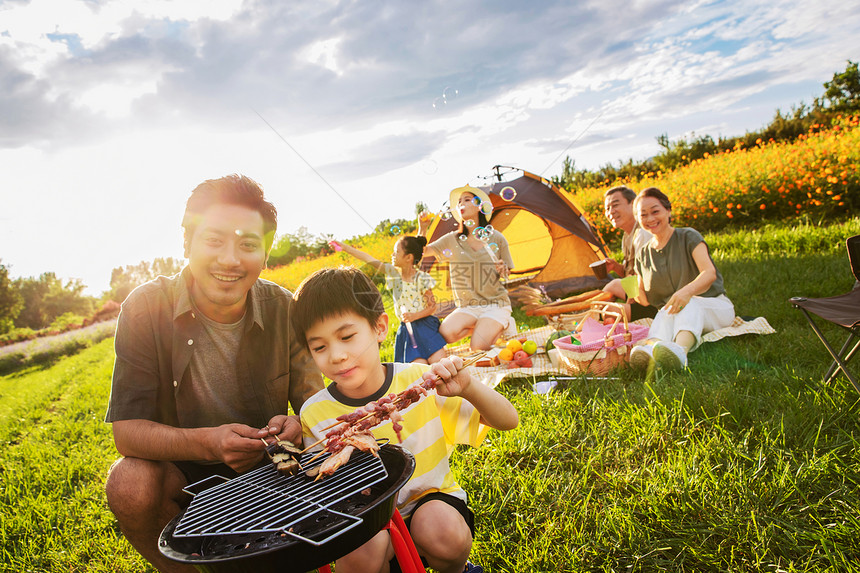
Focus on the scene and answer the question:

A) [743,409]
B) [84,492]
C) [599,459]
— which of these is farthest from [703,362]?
[84,492]

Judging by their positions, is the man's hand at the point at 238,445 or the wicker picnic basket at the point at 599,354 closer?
the man's hand at the point at 238,445

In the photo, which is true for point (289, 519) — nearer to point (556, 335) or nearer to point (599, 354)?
point (599, 354)

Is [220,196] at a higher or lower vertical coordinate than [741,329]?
higher

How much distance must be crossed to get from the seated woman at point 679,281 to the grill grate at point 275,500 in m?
2.90

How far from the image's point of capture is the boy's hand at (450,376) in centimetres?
150

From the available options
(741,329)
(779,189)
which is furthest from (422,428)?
(779,189)

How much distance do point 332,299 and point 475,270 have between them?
370cm

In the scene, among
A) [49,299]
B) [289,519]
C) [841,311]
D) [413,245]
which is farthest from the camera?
[49,299]

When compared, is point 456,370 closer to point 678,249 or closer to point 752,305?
point 678,249

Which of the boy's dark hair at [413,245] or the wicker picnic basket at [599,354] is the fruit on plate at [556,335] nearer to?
the wicker picnic basket at [599,354]

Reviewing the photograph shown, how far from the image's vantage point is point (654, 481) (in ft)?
7.00

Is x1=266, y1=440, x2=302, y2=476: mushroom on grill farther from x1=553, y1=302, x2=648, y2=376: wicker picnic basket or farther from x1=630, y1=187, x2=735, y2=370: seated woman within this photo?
x1=630, y1=187, x2=735, y2=370: seated woman

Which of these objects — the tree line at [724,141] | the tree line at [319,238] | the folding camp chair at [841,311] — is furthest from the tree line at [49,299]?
the folding camp chair at [841,311]

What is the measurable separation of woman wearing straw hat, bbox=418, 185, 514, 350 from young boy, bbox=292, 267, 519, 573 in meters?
3.23
